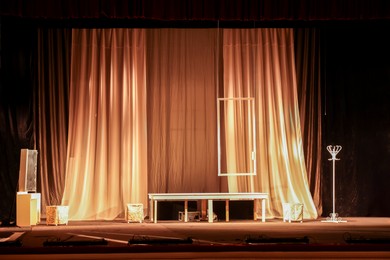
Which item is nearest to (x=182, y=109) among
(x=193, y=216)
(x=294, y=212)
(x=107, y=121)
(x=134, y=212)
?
(x=107, y=121)

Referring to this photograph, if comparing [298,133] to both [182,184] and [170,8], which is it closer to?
[182,184]

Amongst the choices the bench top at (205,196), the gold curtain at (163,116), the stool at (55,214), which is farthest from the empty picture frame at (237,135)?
the stool at (55,214)

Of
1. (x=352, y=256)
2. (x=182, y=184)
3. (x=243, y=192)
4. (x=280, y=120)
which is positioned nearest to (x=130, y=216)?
(x=182, y=184)

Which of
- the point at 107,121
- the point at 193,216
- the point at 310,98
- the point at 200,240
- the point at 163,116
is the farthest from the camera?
the point at 310,98

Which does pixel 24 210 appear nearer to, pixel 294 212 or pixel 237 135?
pixel 237 135

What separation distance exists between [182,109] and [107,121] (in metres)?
1.10

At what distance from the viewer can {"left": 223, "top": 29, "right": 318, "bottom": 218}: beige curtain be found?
9719mm

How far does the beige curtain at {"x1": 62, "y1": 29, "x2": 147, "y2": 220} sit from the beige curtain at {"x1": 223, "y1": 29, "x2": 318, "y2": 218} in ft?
4.37

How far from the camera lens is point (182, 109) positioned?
32.4 feet

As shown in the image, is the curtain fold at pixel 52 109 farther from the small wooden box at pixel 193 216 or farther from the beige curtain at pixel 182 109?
the small wooden box at pixel 193 216

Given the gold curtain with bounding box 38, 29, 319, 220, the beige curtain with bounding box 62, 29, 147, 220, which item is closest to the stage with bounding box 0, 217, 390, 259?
the beige curtain with bounding box 62, 29, 147, 220

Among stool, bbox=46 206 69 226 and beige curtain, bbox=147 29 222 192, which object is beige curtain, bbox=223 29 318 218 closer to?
beige curtain, bbox=147 29 222 192

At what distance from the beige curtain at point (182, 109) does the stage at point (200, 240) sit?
1.08m

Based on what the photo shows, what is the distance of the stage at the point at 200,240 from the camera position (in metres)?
5.21
